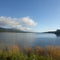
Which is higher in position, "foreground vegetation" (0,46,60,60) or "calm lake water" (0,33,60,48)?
"calm lake water" (0,33,60,48)

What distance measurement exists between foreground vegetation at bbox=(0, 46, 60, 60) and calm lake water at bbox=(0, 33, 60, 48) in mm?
359

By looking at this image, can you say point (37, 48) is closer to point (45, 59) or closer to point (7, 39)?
point (45, 59)

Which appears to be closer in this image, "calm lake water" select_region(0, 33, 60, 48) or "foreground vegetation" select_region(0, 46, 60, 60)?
"foreground vegetation" select_region(0, 46, 60, 60)

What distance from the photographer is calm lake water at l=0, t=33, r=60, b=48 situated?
5934 mm

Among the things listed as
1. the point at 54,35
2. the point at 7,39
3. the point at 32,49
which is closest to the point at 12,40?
the point at 7,39

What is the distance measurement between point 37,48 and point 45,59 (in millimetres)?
861

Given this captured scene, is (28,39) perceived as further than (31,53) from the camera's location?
Yes

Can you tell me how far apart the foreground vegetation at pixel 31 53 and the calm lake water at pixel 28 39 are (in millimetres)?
359

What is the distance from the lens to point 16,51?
17.1ft

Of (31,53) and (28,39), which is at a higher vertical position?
(28,39)

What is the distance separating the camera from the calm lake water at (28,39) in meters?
5.93

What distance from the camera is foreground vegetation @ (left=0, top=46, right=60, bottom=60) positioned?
4.70 meters

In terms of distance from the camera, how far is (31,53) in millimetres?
5113

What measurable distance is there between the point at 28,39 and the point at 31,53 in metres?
1.48
